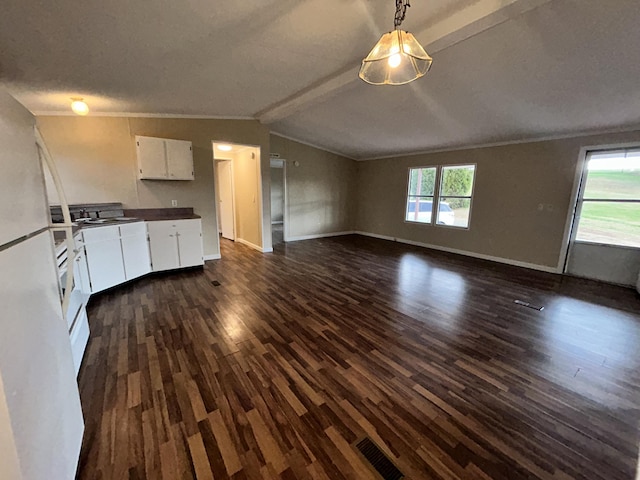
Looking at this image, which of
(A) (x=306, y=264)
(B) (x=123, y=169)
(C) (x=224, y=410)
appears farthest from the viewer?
(A) (x=306, y=264)

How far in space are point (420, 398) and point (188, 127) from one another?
517 centimetres

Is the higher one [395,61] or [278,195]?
[395,61]

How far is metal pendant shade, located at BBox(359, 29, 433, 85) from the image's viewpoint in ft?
5.58

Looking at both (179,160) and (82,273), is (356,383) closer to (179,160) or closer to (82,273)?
(82,273)

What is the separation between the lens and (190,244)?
4520 mm

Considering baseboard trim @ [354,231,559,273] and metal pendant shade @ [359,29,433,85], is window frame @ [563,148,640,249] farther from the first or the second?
metal pendant shade @ [359,29,433,85]

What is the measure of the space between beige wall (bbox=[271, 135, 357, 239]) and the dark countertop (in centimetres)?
279

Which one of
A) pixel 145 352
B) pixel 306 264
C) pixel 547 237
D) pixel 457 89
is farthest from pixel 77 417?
pixel 547 237

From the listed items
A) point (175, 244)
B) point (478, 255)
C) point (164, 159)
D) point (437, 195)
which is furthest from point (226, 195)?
point (478, 255)

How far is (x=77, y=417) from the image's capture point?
1.44 m

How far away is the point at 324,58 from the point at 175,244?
350 centimetres

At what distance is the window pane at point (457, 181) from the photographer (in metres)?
5.82

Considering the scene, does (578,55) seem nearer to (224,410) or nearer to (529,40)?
(529,40)

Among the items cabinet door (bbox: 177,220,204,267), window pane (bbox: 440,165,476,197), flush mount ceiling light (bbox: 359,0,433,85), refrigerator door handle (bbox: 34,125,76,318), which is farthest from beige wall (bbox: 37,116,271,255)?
window pane (bbox: 440,165,476,197)
